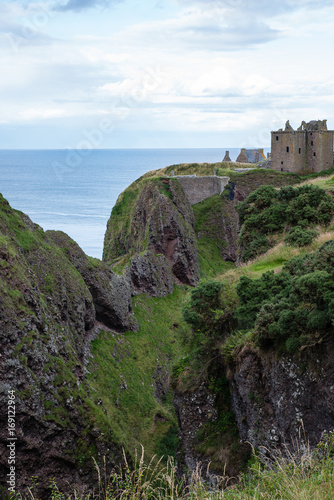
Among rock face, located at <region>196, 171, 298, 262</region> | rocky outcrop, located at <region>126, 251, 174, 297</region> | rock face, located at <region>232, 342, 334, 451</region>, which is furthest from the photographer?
rock face, located at <region>196, 171, 298, 262</region>

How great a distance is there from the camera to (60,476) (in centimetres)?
2533

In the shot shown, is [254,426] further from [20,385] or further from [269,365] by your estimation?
[20,385]

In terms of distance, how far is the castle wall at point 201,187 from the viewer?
296 feet

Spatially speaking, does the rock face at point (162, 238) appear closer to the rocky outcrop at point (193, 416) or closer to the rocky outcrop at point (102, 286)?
the rocky outcrop at point (102, 286)

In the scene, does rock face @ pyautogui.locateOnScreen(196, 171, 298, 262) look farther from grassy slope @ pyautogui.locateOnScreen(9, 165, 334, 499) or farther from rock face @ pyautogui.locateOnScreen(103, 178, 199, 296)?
grassy slope @ pyautogui.locateOnScreen(9, 165, 334, 499)

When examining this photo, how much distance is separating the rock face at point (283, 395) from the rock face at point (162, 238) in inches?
1561

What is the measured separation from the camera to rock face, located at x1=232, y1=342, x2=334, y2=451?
16391 mm

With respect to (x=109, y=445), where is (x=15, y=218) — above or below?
above

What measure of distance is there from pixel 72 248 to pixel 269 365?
29464mm

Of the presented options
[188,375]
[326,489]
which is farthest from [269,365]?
[326,489]

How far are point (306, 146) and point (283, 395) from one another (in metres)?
66.7

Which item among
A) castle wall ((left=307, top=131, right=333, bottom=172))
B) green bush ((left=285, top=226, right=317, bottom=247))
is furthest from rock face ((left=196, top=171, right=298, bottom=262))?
green bush ((left=285, top=226, right=317, bottom=247))

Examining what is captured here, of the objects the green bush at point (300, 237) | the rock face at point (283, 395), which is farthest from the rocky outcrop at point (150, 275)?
the rock face at point (283, 395)

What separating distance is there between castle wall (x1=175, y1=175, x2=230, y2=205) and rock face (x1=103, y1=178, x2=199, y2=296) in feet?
33.2
